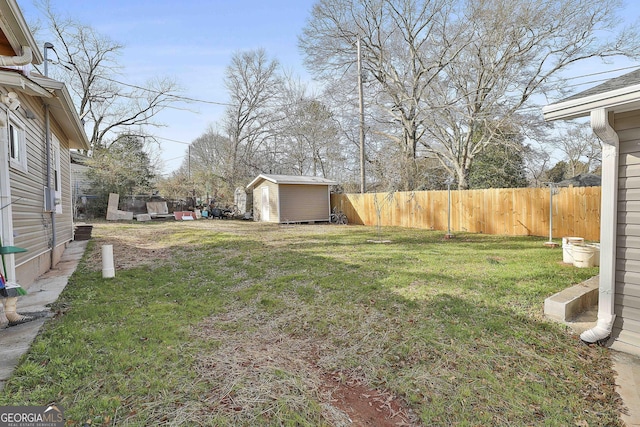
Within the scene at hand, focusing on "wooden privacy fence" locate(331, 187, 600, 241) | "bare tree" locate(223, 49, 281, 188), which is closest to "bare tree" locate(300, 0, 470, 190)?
"wooden privacy fence" locate(331, 187, 600, 241)

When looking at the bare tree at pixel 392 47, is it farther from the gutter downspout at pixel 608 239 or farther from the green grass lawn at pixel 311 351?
the gutter downspout at pixel 608 239

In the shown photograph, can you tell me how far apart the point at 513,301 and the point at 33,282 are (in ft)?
20.3

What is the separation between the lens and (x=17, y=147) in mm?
4199

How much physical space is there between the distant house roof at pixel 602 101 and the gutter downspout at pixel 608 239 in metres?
0.20

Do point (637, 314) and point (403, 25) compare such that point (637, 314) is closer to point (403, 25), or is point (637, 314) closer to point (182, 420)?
point (182, 420)

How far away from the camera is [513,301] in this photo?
370cm

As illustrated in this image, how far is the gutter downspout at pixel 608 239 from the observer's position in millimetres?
2773

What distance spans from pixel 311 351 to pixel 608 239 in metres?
2.75

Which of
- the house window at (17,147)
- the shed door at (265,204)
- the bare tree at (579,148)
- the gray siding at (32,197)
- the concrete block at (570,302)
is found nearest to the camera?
the concrete block at (570,302)

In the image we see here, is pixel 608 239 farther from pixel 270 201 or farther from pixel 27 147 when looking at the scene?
pixel 270 201

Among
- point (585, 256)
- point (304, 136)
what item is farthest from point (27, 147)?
point (304, 136)

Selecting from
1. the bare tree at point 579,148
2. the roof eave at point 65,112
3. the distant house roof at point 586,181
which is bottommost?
the distant house roof at point 586,181

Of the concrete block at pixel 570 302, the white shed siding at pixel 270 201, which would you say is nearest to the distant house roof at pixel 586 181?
the concrete block at pixel 570 302

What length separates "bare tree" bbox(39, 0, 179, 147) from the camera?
1964cm
